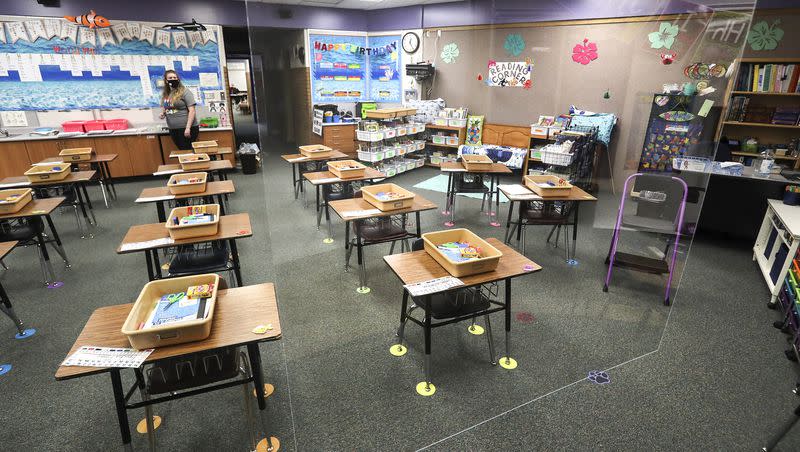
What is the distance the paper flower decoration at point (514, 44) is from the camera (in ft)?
17.0

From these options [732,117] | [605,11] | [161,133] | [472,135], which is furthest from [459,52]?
[161,133]

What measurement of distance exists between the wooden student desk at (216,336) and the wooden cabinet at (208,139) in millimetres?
6173

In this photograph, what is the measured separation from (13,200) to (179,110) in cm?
377

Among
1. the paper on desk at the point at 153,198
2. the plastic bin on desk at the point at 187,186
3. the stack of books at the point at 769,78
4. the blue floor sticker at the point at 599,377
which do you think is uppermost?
the stack of books at the point at 769,78

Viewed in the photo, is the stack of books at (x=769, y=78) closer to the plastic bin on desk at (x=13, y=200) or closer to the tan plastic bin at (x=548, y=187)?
the tan plastic bin at (x=548, y=187)

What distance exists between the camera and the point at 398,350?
2.94 meters

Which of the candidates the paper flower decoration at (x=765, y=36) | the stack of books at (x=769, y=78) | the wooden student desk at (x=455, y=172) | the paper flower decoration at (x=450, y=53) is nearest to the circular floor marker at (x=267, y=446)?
the wooden student desk at (x=455, y=172)

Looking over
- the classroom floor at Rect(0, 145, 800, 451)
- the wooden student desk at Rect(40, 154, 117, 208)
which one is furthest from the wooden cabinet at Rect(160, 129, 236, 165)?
the classroom floor at Rect(0, 145, 800, 451)

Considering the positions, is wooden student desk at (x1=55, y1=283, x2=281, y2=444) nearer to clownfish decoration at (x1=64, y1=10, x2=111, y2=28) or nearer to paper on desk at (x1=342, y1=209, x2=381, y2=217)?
paper on desk at (x1=342, y1=209, x2=381, y2=217)

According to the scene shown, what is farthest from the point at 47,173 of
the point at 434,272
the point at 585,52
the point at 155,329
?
the point at 585,52

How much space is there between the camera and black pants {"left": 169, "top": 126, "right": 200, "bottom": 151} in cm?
691

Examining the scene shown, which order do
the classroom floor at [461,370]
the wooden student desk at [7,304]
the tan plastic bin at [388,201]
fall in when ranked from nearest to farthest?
the classroom floor at [461,370] → the wooden student desk at [7,304] → the tan plastic bin at [388,201]

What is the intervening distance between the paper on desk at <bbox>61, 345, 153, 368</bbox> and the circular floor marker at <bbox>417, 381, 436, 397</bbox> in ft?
5.14

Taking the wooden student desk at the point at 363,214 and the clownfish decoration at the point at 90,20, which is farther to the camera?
the clownfish decoration at the point at 90,20
